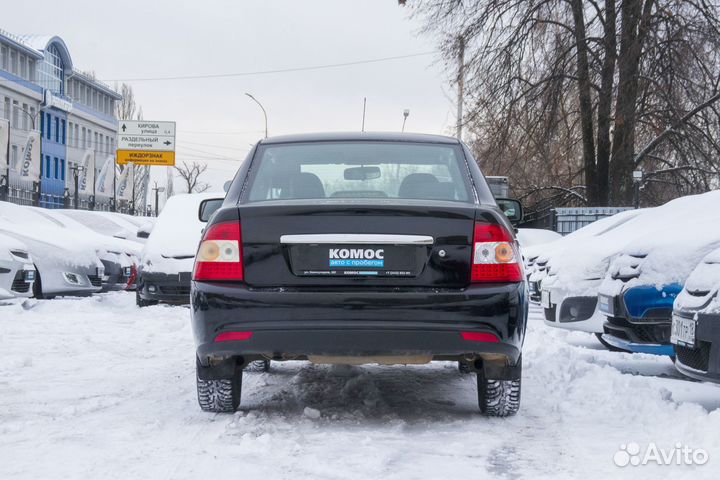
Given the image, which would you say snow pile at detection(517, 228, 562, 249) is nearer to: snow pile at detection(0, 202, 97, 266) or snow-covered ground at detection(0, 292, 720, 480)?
snow pile at detection(0, 202, 97, 266)

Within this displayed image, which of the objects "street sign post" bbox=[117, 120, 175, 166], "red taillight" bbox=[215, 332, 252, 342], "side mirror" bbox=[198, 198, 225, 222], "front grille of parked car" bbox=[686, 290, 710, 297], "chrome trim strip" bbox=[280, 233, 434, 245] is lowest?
"red taillight" bbox=[215, 332, 252, 342]

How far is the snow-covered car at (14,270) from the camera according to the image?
11.0 meters

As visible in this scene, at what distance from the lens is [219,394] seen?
5.15 metres

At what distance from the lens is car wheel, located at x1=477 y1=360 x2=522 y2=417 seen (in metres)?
5.15

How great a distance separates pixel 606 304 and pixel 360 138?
8.88 feet

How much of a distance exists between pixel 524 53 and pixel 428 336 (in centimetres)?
1939

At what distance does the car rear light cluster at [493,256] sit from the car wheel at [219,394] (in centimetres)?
141

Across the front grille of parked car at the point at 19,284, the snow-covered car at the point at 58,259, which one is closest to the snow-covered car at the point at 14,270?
the front grille of parked car at the point at 19,284

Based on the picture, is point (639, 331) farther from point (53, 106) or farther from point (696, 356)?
point (53, 106)

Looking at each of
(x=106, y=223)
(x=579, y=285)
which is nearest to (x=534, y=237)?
(x=106, y=223)

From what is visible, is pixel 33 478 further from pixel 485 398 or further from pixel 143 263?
pixel 143 263

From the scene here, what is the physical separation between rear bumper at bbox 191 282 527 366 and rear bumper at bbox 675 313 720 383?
117cm

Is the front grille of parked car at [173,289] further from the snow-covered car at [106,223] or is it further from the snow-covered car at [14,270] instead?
the snow-covered car at [106,223]

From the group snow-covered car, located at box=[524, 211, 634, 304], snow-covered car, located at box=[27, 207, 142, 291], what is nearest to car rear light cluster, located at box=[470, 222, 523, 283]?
snow-covered car, located at box=[524, 211, 634, 304]
